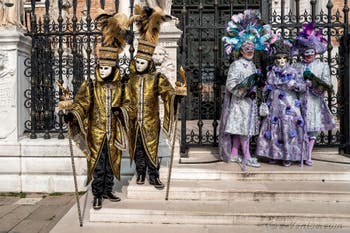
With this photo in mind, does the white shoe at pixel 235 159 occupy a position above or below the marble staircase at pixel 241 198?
above

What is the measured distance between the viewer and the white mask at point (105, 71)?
16.0 feet

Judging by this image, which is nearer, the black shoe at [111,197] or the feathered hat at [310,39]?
the black shoe at [111,197]

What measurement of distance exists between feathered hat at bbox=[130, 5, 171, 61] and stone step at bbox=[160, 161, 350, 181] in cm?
187

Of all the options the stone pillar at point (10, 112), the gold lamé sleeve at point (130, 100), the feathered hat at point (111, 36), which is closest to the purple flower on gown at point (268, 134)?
the gold lamé sleeve at point (130, 100)

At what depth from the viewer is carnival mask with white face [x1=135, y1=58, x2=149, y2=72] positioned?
5160 mm

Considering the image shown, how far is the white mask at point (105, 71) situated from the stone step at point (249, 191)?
162 centimetres

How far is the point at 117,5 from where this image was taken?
734 centimetres

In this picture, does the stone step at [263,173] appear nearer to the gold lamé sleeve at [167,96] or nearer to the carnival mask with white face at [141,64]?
the gold lamé sleeve at [167,96]

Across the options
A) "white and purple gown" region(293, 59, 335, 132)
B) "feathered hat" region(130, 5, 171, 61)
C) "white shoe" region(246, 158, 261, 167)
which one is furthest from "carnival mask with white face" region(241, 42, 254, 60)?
"white shoe" region(246, 158, 261, 167)

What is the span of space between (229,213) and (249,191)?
0.62 metres

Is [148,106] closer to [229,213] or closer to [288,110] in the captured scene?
[229,213]

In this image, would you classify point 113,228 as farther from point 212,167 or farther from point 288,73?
point 288,73

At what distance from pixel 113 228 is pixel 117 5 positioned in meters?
4.30

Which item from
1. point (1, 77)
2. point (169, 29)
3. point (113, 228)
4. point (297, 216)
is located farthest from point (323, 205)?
point (1, 77)
